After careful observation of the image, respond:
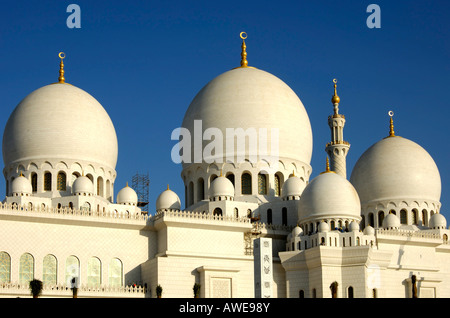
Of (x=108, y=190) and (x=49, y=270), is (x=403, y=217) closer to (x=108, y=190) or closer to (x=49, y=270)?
(x=108, y=190)

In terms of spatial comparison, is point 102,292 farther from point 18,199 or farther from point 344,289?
point 344,289

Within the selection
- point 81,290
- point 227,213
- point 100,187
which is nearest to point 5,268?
point 81,290

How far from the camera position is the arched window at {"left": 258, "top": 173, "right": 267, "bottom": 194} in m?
38.1

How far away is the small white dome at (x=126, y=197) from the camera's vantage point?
35725 millimetres

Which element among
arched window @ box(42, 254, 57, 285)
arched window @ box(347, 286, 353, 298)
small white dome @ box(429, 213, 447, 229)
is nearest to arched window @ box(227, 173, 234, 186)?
arched window @ box(347, 286, 353, 298)

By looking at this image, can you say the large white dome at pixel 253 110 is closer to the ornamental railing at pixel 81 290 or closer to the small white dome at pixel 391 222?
the small white dome at pixel 391 222

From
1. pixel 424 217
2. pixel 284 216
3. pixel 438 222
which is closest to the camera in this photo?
pixel 284 216

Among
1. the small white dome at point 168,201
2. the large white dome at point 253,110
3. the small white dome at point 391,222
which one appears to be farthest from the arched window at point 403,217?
the small white dome at point 168,201

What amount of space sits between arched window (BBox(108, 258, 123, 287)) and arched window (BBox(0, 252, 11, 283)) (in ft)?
13.3

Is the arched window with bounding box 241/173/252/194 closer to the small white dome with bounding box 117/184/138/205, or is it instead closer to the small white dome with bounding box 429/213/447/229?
the small white dome with bounding box 117/184/138/205

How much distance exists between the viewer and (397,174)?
41.7 meters

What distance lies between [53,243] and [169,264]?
4.69 m

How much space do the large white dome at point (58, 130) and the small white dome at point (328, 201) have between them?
9805 millimetres

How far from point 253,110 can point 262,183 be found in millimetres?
3544
